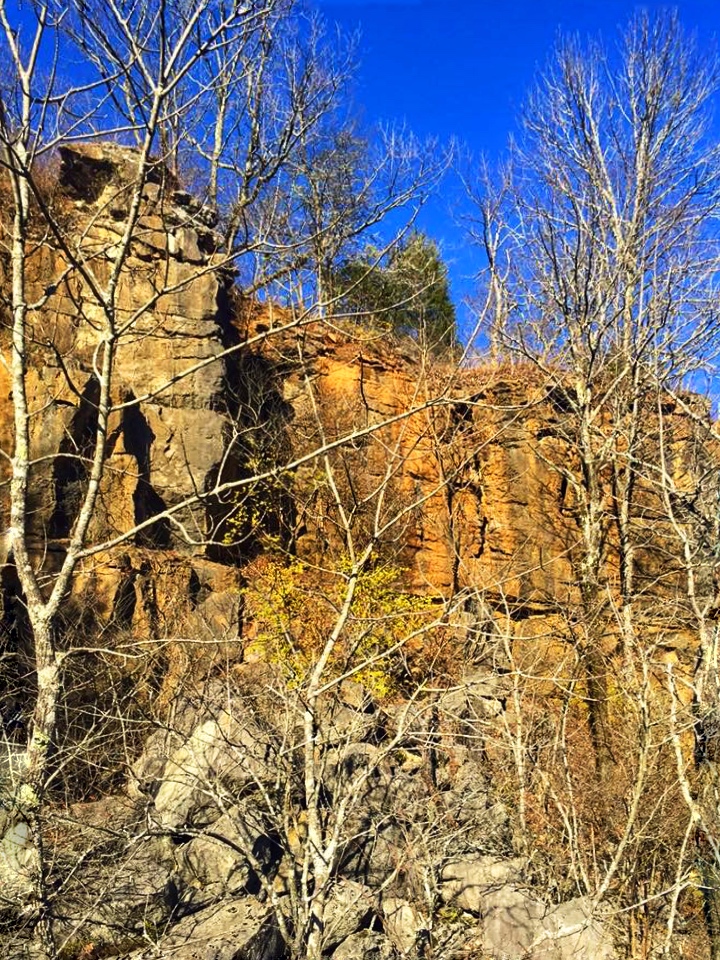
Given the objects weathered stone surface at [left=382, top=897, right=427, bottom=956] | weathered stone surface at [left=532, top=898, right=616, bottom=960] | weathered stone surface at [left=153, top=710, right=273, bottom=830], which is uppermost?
weathered stone surface at [left=153, top=710, right=273, bottom=830]

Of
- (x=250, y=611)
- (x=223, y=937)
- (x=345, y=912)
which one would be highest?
(x=250, y=611)

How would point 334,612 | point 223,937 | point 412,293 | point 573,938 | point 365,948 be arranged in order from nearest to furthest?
1. point 223,937
2. point 365,948
3. point 573,938
4. point 334,612
5. point 412,293

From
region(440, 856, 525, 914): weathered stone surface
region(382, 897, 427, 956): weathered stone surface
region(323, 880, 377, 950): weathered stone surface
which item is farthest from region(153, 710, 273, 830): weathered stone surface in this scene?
region(440, 856, 525, 914): weathered stone surface

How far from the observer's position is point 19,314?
471 centimetres

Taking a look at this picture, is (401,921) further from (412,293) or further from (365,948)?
(412,293)

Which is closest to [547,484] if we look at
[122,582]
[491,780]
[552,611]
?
[552,611]

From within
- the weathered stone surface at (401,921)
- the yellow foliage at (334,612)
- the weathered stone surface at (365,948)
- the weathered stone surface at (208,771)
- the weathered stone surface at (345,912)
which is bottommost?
the weathered stone surface at (401,921)

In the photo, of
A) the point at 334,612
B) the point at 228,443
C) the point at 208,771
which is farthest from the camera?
the point at 228,443

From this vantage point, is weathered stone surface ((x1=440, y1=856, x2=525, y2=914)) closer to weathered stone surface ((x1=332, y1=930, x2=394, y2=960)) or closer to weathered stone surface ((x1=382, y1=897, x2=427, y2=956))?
weathered stone surface ((x1=382, y1=897, x2=427, y2=956))

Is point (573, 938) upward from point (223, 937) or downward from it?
downward

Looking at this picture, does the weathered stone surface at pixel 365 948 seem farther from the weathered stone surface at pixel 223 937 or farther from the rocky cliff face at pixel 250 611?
the weathered stone surface at pixel 223 937

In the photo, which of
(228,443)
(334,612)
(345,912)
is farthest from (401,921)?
(228,443)

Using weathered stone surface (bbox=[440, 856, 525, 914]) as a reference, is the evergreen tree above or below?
above

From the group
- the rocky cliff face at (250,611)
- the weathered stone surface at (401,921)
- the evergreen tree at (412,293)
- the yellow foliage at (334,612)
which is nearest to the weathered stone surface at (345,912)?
the rocky cliff face at (250,611)
